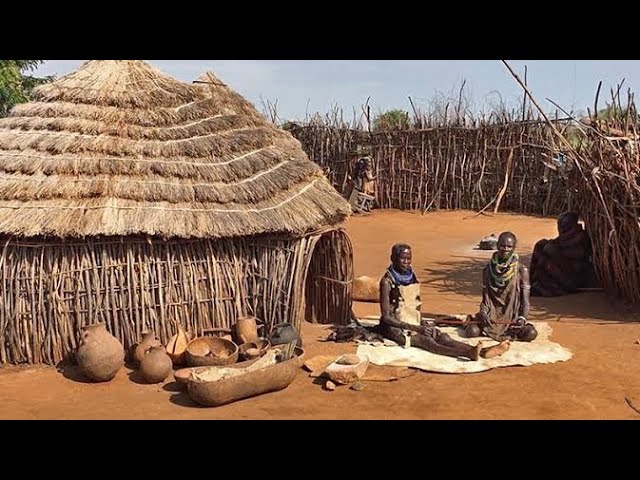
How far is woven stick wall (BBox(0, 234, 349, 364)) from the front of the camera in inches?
244

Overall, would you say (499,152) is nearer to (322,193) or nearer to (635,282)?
(635,282)

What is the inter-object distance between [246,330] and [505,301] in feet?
9.14

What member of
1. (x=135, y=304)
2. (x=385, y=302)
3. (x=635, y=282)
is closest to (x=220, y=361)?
(x=135, y=304)

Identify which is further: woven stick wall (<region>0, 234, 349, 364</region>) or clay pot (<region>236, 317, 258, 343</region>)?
clay pot (<region>236, 317, 258, 343</region>)

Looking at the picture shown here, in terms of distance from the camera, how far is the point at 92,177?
6605mm

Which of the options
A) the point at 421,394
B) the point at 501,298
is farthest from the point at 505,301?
the point at 421,394

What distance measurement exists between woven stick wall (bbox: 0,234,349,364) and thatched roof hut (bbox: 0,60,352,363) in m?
0.01

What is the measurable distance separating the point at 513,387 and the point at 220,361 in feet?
8.50

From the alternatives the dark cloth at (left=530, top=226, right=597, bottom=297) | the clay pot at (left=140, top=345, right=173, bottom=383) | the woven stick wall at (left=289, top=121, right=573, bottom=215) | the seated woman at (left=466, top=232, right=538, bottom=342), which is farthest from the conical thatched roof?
the woven stick wall at (left=289, top=121, right=573, bottom=215)

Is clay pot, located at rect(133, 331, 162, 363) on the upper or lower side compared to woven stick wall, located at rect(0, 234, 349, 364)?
lower

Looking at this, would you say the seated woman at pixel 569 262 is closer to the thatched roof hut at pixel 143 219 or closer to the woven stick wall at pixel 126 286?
the thatched roof hut at pixel 143 219

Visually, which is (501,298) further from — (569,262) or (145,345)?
(145,345)

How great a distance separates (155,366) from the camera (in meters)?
5.86

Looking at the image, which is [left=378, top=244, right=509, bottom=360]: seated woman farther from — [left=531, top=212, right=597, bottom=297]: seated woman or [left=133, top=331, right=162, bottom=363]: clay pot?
[left=531, top=212, right=597, bottom=297]: seated woman
